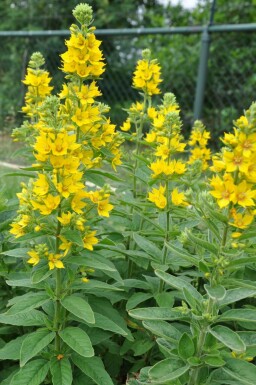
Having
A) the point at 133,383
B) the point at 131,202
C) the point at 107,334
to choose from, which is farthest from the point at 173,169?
the point at 133,383

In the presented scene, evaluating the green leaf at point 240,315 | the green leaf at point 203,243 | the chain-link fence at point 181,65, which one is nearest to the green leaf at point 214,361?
the green leaf at point 240,315

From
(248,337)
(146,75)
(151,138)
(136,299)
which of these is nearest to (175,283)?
(248,337)

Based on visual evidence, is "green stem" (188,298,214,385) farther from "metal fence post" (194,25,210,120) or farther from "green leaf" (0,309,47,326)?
"metal fence post" (194,25,210,120)

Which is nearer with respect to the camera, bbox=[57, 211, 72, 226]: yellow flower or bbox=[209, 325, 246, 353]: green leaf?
bbox=[209, 325, 246, 353]: green leaf

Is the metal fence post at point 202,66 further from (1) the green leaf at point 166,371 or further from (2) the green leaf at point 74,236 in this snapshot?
(1) the green leaf at point 166,371

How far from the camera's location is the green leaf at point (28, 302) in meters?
1.96

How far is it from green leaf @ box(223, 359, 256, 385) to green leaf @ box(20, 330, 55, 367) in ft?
2.07

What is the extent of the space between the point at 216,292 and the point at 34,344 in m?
0.69

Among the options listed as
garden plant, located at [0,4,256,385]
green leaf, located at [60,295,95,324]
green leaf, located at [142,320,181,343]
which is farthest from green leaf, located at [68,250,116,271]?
green leaf, located at [142,320,181,343]

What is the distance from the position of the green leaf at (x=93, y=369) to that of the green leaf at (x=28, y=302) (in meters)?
0.27

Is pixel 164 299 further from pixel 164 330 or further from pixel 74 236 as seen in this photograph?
pixel 74 236

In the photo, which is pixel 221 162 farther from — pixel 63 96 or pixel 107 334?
pixel 107 334

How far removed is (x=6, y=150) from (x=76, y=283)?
618 centimetres

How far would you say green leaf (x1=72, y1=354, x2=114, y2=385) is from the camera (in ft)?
6.67
